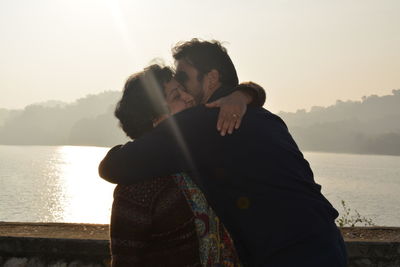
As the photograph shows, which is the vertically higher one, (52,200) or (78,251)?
(78,251)

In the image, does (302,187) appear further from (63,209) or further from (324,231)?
(63,209)

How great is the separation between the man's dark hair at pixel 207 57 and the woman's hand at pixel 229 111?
1.02 ft

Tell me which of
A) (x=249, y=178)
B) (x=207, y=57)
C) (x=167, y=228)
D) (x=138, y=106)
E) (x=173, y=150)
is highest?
(x=207, y=57)

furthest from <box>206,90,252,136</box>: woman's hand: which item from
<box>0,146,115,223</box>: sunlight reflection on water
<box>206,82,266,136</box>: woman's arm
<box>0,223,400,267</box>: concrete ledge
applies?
<box>0,146,115,223</box>: sunlight reflection on water

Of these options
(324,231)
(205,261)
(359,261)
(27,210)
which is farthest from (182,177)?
(27,210)

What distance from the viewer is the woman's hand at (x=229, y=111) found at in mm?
2004

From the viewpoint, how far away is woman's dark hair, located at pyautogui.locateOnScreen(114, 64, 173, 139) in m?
2.36

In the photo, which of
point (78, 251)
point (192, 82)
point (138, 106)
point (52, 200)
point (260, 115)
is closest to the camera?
point (260, 115)

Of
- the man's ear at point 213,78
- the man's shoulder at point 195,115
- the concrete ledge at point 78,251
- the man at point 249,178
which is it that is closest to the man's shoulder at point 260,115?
the man at point 249,178

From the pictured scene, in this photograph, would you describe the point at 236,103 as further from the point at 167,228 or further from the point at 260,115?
the point at 167,228

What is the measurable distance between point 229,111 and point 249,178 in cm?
32

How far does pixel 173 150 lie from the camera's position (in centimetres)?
201

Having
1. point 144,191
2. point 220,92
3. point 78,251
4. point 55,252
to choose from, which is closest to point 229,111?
point 220,92

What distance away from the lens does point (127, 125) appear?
2.37 meters
